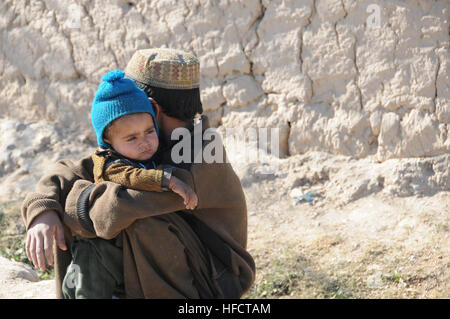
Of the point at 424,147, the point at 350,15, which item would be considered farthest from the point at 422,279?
the point at 350,15

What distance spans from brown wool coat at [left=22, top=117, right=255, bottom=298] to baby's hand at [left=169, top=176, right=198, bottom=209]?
0.06 metres

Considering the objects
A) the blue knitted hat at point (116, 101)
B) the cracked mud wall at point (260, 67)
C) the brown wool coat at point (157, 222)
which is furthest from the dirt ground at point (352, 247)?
the blue knitted hat at point (116, 101)

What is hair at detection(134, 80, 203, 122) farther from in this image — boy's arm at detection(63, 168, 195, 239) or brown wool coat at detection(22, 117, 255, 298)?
boy's arm at detection(63, 168, 195, 239)

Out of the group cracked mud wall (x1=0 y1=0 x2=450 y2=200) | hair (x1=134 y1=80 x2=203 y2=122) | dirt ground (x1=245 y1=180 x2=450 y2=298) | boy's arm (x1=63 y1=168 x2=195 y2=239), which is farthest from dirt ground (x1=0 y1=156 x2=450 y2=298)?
hair (x1=134 y1=80 x2=203 y2=122)

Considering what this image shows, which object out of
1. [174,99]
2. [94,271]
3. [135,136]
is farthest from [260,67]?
[94,271]

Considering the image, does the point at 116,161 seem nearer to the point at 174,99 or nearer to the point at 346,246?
the point at 174,99

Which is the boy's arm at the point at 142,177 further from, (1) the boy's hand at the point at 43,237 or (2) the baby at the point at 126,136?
(1) the boy's hand at the point at 43,237

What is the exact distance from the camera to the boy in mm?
2258

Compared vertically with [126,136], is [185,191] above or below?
below

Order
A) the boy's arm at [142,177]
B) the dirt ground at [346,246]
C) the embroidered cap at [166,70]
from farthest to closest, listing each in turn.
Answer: the dirt ground at [346,246]
the embroidered cap at [166,70]
the boy's arm at [142,177]

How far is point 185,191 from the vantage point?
2.23m

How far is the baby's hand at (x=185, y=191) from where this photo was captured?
7.27ft

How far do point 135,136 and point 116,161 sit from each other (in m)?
0.12

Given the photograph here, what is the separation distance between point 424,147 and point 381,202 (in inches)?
19.2
